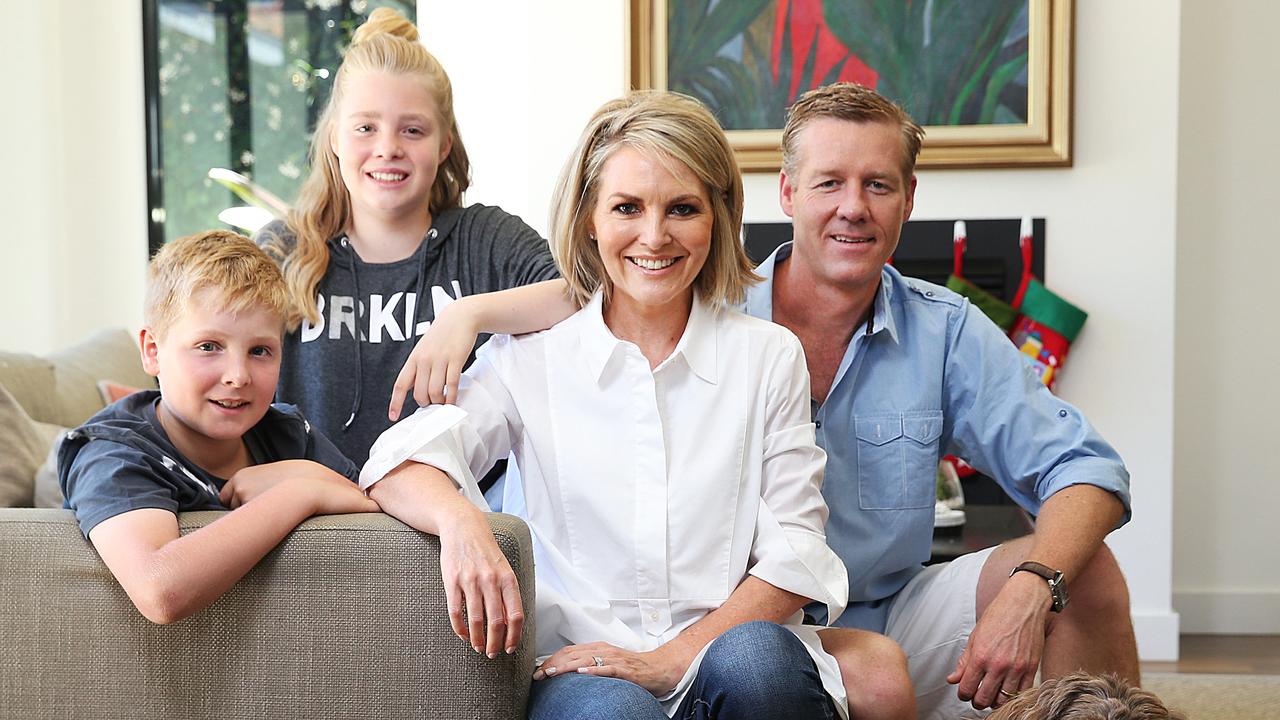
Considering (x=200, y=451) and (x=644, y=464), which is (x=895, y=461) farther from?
(x=200, y=451)

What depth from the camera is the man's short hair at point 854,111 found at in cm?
175

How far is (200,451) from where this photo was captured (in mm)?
1427

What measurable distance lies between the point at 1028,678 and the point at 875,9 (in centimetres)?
223

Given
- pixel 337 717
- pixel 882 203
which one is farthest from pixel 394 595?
pixel 882 203

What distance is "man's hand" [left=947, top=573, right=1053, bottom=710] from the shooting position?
1.44m

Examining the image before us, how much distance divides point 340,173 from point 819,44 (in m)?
1.72

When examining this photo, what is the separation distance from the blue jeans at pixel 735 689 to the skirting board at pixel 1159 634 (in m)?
2.23

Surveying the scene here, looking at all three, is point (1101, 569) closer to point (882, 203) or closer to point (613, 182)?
point (882, 203)

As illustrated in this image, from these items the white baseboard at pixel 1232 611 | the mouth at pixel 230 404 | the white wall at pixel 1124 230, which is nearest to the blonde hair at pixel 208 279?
the mouth at pixel 230 404

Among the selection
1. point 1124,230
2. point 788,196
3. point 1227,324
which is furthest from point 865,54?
point 788,196

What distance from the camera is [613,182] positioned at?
4.88ft

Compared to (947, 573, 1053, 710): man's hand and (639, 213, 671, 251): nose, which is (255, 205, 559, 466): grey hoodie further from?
(947, 573, 1053, 710): man's hand

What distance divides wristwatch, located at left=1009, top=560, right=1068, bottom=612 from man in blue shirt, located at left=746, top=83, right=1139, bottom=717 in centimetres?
9

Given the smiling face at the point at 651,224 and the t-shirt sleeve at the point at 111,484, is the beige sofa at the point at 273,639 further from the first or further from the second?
the smiling face at the point at 651,224
